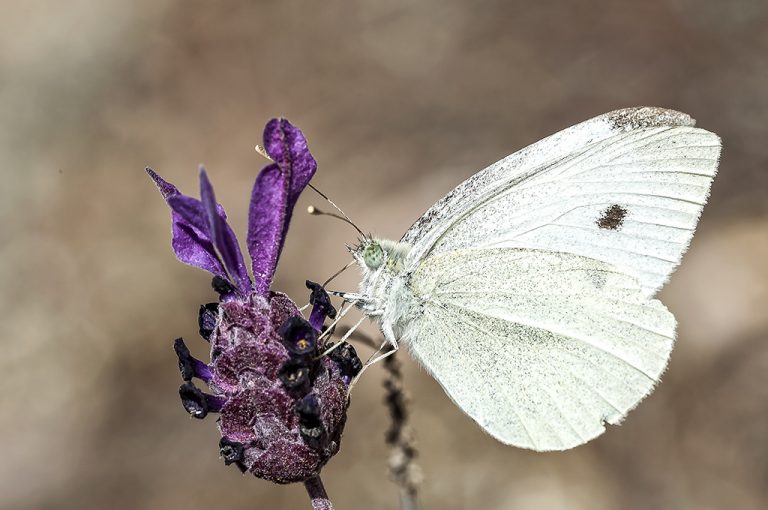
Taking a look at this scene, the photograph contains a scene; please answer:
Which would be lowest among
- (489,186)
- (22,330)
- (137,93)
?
(489,186)

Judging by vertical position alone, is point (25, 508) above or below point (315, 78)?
below

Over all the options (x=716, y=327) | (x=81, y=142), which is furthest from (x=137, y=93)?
(x=716, y=327)

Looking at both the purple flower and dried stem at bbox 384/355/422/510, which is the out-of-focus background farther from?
the purple flower

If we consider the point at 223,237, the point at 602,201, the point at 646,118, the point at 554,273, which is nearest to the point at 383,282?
the point at 554,273

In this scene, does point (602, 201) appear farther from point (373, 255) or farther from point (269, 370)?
point (269, 370)

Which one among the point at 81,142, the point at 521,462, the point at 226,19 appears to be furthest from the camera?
the point at 226,19

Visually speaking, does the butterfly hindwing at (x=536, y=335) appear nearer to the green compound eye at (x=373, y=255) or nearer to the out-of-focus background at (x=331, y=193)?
the green compound eye at (x=373, y=255)

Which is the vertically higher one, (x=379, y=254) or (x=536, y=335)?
(x=379, y=254)

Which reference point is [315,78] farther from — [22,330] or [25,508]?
[25,508]
